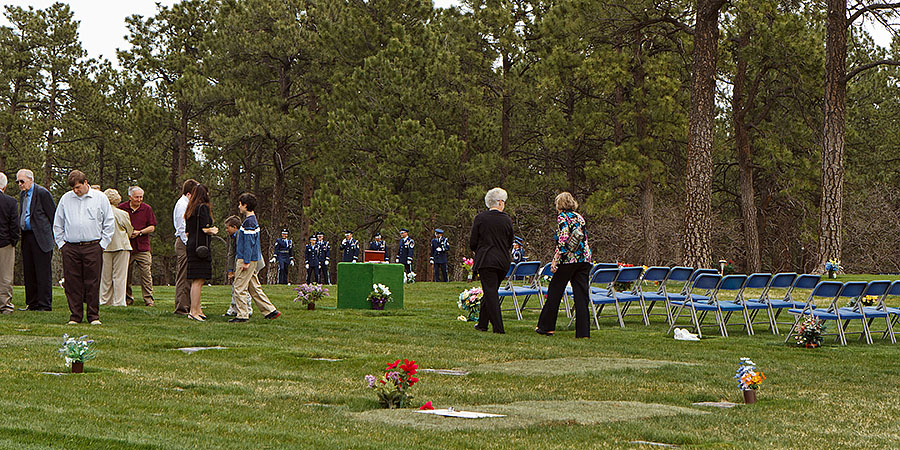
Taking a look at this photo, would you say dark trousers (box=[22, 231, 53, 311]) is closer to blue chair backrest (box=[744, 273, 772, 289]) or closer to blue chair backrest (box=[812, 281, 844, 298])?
blue chair backrest (box=[744, 273, 772, 289])

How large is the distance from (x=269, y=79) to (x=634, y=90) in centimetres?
1635

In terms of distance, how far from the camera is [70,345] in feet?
26.3

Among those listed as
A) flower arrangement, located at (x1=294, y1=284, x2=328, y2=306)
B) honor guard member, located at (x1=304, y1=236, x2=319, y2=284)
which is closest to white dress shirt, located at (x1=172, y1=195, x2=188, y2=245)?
flower arrangement, located at (x1=294, y1=284, x2=328, y2=306)

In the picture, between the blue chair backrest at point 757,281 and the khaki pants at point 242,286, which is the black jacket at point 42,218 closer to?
the khaki pants at point 242,286

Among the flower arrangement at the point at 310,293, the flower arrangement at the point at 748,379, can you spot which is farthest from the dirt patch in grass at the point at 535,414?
the flower arrangement at the point at 310,293

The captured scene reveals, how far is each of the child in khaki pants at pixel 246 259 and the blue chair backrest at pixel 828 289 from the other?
704 centimetres

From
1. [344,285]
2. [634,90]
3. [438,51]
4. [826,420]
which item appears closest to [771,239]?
[634,90]

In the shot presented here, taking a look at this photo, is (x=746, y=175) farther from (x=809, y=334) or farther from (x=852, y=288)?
(x=809, y=334)

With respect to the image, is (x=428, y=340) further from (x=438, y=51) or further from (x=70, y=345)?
(x=438, y=51)

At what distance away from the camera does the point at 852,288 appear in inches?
502

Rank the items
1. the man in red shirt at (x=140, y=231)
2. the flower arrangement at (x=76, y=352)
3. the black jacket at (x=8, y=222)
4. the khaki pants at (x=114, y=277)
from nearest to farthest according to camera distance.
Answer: the flower arrangement at (x=76, y=352), the black jacket at (x=8, y=222), the khaki pants at (x=114, y=277), the man in red shirt at (x=140, y=231)

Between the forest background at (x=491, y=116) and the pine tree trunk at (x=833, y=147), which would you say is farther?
the forest background at (x=491, y=116)

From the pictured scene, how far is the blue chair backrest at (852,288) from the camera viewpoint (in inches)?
499

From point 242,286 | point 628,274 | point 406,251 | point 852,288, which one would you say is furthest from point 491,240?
point 406,251
